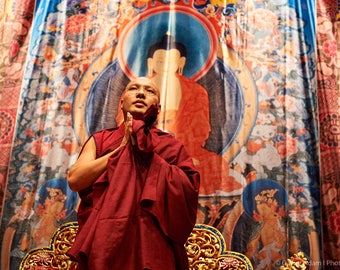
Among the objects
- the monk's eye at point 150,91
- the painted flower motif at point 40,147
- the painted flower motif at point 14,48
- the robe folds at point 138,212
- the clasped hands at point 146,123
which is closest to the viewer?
the robe folds at point 138,212

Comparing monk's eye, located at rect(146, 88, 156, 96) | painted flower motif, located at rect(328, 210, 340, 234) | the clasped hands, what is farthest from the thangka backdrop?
the clasped hands

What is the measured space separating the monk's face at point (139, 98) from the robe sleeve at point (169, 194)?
35cm

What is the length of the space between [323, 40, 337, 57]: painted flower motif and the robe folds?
166cm

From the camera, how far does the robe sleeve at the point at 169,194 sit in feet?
7.75

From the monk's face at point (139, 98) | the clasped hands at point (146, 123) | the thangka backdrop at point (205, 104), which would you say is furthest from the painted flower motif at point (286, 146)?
the clasped hands at point (146, 123)

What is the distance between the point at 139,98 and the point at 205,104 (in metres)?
0.94

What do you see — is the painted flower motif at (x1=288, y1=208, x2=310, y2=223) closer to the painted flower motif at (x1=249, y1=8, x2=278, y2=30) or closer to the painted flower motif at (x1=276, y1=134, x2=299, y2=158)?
the painted flower motif at (x1=276, y1=134, x2=299, y2=158)

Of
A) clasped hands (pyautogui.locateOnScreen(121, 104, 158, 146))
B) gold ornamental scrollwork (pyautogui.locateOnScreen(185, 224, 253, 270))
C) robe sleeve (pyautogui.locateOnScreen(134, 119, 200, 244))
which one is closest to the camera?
robe sleeve (pyautogui.locateOnScreen(134, 119, 200, 244))

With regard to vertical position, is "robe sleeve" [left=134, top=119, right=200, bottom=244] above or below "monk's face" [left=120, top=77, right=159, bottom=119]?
below

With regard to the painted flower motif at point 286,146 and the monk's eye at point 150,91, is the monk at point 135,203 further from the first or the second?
the painted flower motif at point 286,146

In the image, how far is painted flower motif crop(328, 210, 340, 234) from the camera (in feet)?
10.7

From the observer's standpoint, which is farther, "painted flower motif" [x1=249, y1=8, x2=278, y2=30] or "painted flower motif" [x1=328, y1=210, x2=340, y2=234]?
"painted flower motif" [x1=249, y1=8, x2=278, y2=30]

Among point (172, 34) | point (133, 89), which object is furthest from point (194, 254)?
point (172, 34)

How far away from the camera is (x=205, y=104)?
12.2ft
